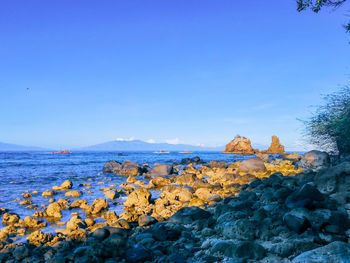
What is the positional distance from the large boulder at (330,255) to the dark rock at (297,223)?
4.02 ft

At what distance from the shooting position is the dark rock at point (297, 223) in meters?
5.03

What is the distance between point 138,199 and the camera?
11617 millimetres

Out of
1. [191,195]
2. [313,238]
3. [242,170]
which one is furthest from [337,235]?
[242,170]

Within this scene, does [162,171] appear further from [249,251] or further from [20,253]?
[249,251]

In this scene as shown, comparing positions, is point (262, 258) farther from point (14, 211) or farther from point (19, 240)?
point (14, 211)

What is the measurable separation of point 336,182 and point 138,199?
799cm

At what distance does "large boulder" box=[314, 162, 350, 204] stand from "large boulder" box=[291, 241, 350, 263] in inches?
125

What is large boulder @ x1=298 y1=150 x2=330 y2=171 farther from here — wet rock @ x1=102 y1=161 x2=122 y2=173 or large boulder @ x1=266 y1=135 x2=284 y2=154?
large boulder @ x1=266 y1=135 x2=284 y2=154

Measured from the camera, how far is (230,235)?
567 centimetres

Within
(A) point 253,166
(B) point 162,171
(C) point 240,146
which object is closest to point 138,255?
(A) point 253,166

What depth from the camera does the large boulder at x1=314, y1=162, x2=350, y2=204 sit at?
21.6 ft

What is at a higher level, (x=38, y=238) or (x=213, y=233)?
(x=213, y=233)

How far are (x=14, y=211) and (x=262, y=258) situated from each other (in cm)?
1121

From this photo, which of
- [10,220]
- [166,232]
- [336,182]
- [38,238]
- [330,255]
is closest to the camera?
[330,255]
